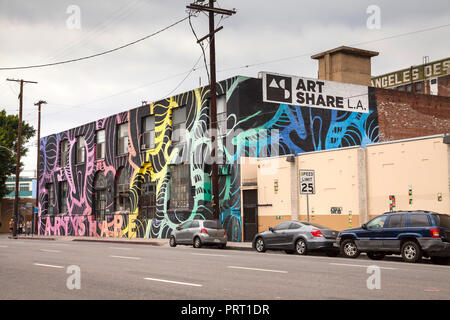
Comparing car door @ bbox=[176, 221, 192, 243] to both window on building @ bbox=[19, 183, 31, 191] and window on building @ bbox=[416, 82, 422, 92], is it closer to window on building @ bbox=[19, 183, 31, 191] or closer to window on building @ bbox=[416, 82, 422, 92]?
window on building @ bbox=[416, 82, 422, 92]

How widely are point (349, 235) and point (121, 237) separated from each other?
26.0m

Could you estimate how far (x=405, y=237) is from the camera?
61.4ft

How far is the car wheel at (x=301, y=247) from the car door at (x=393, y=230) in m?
3.86

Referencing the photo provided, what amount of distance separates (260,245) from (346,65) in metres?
22.3

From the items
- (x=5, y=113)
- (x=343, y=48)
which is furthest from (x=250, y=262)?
(x=5, y=113)

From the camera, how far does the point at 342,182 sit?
2694cm

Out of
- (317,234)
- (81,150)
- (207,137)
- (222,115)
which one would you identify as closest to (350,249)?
(317,234)

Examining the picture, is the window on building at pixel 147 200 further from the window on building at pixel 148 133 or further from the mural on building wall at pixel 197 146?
A: the window on building at pixel 148 133

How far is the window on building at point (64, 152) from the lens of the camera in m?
52.8

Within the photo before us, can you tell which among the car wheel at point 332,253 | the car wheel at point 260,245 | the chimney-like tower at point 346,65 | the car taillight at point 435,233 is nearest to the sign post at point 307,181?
the car wheel at point 332,253

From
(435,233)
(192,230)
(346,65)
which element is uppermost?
(346,65)

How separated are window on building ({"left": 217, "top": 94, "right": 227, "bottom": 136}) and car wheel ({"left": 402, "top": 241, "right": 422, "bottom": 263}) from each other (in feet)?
55.4

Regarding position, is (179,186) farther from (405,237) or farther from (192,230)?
(405,237)

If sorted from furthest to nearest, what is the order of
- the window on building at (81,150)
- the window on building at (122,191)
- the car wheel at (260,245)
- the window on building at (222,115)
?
the window on building at (81,150) < the window on building at (122,191) < the window on building at (222,115) < the car wheel at (260,245)
